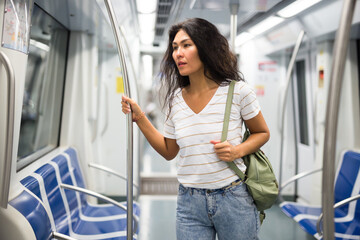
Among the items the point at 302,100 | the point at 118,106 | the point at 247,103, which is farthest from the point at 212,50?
the point at 302,100

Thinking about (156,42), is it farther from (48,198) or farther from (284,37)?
(48,198)

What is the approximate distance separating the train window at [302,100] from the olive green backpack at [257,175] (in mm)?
3611

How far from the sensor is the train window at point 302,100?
4.88 metres

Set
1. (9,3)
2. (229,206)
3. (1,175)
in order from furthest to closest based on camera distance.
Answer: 1. (9,3)
2. (1,175)
3. (229,206)

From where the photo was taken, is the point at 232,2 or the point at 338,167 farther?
the point at 338,167

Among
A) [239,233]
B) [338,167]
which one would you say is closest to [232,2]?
[239,233]

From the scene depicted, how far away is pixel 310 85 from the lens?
4656mm

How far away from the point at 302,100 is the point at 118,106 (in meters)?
2.68

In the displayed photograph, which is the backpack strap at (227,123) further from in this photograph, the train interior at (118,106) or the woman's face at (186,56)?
the train interior at (118,106)

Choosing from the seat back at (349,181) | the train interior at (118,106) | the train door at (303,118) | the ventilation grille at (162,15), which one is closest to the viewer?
the train interior at (118,106)

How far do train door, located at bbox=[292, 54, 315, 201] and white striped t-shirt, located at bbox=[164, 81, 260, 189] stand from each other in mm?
3393

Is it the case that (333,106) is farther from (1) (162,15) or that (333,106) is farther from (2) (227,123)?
(1) (162,15)

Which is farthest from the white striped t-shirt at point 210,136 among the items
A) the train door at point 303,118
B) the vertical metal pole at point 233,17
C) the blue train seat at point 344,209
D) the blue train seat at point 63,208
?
the train door at point 303,118

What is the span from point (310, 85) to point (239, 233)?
12.1ft
